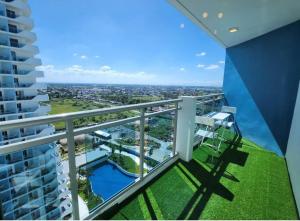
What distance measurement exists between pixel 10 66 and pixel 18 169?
1331 centimetres

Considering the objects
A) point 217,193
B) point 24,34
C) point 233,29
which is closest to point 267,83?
point 233,29

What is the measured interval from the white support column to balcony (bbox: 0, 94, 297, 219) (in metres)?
0.02

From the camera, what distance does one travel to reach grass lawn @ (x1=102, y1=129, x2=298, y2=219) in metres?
2.13

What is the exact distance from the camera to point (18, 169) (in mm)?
1348

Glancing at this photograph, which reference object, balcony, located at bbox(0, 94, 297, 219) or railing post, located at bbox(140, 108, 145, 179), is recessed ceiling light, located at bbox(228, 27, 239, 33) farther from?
railing post, located at bbox(140, 108, 145, 179)

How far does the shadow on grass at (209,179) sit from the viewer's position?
2188 mm

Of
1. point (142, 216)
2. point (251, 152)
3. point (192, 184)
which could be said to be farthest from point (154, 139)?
point (251, 152)

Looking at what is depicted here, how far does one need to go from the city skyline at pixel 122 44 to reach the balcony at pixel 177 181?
10.9ft

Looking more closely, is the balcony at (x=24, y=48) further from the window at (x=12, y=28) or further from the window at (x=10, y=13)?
the window at (x=10, y=13)

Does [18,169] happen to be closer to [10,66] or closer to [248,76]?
[248,76]

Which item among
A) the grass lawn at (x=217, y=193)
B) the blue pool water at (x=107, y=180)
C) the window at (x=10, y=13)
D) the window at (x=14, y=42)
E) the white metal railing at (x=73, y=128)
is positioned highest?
the window at (x=10, y=13)

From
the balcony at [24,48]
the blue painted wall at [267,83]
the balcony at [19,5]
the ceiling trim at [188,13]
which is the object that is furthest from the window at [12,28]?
the blue painted wall at [267,83]

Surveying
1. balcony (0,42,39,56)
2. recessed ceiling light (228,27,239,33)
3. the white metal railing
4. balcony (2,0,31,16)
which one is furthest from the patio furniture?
balcony (2,0,31,16)

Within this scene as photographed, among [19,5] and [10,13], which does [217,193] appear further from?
[19,5]
